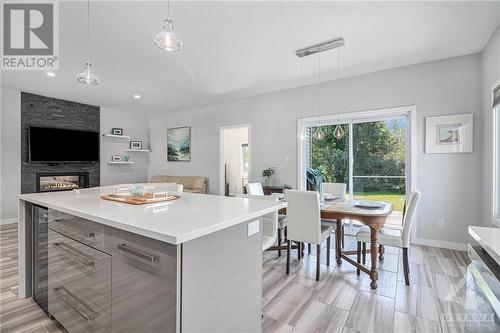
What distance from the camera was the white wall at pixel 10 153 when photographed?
15.8 ft

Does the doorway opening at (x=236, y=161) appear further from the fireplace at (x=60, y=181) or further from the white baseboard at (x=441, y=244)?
the white baseboard at (x=441, y=244)

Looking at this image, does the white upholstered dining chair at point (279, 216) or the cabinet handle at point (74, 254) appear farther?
the white upholstered dining chair at point (279, 216)

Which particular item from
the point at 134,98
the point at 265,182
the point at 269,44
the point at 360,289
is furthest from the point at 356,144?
the point at 134,98

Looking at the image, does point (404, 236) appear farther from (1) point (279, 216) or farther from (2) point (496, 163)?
(2) point (496, 163)

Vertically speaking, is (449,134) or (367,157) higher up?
(449,134)

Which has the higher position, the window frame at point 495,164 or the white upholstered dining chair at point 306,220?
the window frame at point 495,164

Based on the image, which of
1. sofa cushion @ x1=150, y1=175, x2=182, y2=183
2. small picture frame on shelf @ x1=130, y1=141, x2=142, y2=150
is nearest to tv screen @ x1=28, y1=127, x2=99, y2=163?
small picture frame on shelf @ x1=130, y1=141, x2=142, y2=150

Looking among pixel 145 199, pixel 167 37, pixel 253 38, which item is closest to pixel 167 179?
pixel 253 38

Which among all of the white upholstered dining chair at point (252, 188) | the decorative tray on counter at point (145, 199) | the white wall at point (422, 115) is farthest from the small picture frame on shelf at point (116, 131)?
the decorative tray on counter at point (145, 199)

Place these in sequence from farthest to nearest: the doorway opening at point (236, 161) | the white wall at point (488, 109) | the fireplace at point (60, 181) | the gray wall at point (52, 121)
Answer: the doorway opening at point (236, 161) → the fireplace at point (60, 181) → the gray wall at point (52, 121) → the white wall at point (488, 109)

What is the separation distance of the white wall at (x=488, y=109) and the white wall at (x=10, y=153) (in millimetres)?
8115

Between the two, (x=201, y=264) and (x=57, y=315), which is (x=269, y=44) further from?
(x=57, y=315)

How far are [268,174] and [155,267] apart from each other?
4000 mm

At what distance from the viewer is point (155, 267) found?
107 centimetres
